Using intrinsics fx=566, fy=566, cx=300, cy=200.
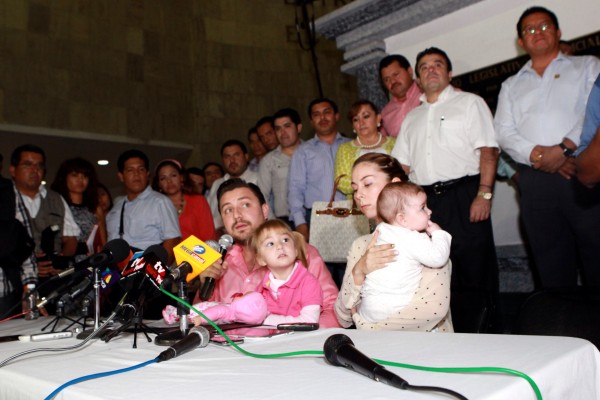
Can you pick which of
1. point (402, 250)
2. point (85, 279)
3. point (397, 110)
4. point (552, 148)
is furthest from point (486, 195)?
point (85, 279)

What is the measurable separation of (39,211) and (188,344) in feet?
9.82

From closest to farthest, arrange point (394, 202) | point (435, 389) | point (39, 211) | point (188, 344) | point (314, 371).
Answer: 1. point (435, 389)
2. point (314, 371)
3. point (188, 344)
4. point (394, 202)
5. point (39, 211)

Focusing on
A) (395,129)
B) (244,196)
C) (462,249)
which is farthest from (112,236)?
(462,249)

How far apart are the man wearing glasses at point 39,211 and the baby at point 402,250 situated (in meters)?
2.58

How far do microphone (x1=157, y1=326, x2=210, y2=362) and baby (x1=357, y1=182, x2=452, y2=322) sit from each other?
591mm

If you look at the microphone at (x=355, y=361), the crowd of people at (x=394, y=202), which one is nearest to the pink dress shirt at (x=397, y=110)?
the crowd of people at (x=394, y=202)

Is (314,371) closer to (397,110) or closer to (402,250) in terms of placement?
(402,250)

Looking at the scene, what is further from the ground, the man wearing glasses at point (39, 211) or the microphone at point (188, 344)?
the man wearing glasses at point (39, 211)

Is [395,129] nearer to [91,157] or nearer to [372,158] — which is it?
[372,158]

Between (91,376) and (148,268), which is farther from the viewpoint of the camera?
(148,268)

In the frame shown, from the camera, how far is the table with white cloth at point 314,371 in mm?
906

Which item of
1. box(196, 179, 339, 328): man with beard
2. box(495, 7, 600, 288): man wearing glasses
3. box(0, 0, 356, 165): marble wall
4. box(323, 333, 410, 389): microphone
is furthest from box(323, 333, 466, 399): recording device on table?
box(0, 0, 356, 165): marble wall

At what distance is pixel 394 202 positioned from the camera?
5.85 ft

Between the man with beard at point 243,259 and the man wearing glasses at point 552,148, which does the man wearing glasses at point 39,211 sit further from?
the man wearing glasses at point 552,148
